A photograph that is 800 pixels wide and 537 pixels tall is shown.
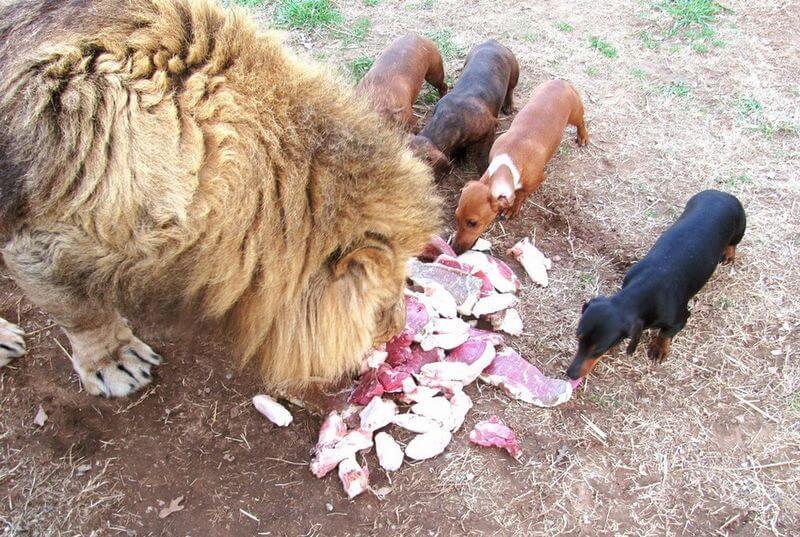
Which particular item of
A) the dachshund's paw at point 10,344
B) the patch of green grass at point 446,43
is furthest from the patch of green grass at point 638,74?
the dachshund's paw at point 10,344

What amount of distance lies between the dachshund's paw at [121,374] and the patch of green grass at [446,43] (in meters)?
4.15

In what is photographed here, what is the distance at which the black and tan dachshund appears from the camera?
128 inches

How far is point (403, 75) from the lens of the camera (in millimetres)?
4961

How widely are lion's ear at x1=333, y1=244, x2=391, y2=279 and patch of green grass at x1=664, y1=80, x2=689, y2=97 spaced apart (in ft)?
14.6

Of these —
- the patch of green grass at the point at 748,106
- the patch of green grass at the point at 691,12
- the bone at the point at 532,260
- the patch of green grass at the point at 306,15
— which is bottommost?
the bone at the point at 532,260

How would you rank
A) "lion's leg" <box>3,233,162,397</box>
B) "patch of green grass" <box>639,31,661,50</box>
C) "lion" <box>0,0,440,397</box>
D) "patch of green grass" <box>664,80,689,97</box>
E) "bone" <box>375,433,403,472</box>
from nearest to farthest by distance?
Result: "lion" <box>0,0,440,397</box>, "lion's leg" <box>3,233,162,397</box>, "bone" <box>375,433,403,472</box>, "patch of green grass" <box>664,80,689,97</box>, "patch of green grass" <box>639,31,661,50</box>

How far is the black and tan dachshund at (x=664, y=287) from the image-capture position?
3.25 metres

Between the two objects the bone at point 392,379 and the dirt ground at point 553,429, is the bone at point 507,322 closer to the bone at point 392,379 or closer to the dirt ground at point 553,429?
the dirt ground at point 553,429

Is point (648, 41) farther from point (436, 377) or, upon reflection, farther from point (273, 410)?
point (273, 410)

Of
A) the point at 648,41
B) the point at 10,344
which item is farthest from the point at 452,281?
the point at 648,41

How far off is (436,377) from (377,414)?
0.41 metres

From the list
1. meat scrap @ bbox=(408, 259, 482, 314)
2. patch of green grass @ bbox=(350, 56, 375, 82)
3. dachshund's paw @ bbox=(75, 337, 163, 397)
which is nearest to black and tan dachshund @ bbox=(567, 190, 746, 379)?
meat scrap @ bbox=(408, 259, 482, 314)

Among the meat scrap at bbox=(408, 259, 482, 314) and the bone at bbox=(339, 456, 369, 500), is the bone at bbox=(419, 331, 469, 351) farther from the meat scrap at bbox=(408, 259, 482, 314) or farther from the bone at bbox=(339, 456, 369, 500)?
the bone at bbox=(339, 456, 369, 500)

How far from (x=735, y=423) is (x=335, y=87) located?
111 inches
